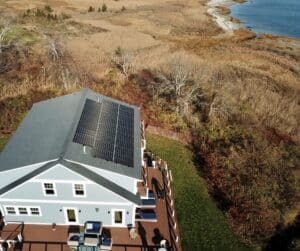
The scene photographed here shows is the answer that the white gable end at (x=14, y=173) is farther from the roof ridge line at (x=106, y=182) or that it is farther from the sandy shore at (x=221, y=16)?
the sandy shore at (x=221, y=16)

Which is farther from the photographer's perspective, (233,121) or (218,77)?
(218,77)

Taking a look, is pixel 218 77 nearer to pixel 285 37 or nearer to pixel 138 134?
pixel 138 134

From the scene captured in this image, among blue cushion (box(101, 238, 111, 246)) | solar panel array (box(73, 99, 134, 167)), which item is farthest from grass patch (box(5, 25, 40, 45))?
blue cushion (box(101, 238, 111, 246))

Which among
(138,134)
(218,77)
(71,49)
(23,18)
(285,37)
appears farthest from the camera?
(285,37)

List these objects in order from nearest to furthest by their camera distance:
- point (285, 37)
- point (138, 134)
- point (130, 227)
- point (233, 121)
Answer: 1. point (130, 227)
2. point (138, 134)
3. point (233, 121)
4. point (285, 37)

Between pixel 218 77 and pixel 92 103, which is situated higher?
pixel 92 103

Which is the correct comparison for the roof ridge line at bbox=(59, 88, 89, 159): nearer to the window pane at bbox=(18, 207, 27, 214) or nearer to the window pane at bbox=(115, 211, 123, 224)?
the window pane at bbox=(18, 207, 27, 214)


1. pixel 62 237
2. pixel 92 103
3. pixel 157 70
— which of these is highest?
pixel 92 103

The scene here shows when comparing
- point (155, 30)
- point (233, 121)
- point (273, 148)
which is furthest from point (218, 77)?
point (155, 30)
